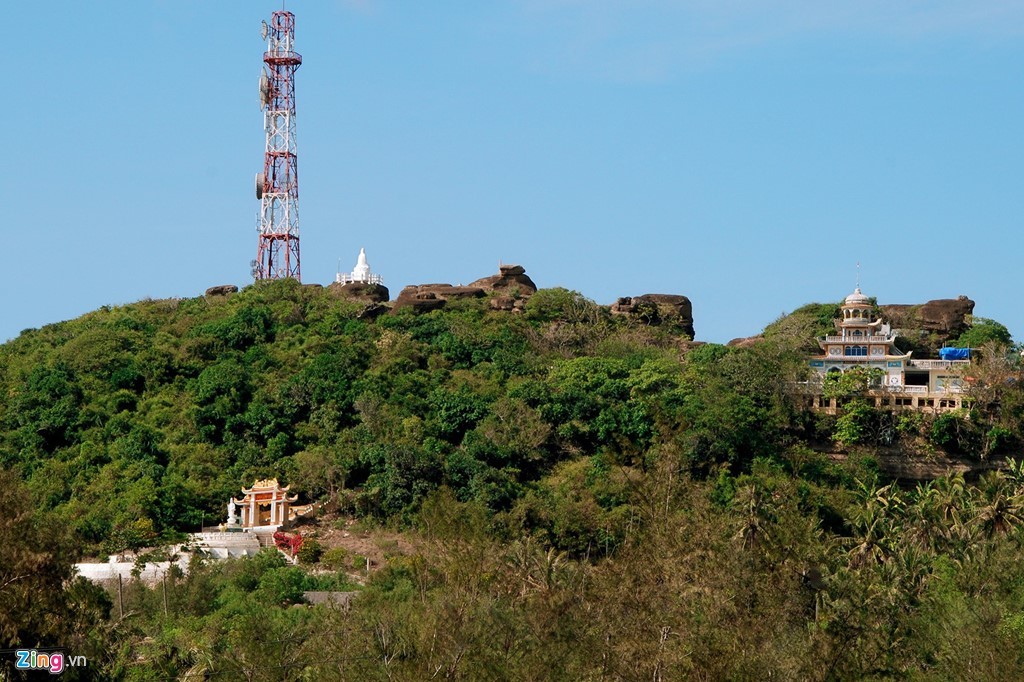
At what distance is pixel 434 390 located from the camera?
5806 cm

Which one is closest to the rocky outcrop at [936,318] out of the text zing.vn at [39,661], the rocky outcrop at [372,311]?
the rocky outcrop at [372,311]

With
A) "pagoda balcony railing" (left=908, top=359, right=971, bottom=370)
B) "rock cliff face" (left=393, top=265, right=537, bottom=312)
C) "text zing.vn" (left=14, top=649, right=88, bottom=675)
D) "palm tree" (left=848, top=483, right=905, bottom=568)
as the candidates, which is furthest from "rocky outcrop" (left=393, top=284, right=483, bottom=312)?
"text zing.vn" (left=14, top=649, right=88, bottom=675)

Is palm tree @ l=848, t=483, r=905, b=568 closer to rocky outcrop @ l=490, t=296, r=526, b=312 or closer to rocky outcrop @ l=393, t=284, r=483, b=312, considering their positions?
rocky outcrop @ l=490, t=296, r=526, b=312

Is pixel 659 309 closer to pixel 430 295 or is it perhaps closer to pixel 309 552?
pixel 430 295

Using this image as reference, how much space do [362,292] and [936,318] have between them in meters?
17.2

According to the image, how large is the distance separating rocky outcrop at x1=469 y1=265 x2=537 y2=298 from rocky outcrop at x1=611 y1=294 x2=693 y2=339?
2.94 m

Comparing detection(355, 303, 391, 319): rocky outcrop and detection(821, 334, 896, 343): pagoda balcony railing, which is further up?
detection(355, 303, 391, 319): rocky outcrop

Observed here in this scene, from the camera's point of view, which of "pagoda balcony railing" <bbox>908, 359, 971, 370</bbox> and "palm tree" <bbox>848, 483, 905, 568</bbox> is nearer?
"palm tree" <bbox>848, 483, 905, 568</bbox>

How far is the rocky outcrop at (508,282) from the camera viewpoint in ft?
221

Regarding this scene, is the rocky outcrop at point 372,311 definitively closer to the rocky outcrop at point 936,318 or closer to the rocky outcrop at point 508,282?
the rocky outcrop at point 508,282

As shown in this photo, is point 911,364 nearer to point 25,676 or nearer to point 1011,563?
point 1011,563

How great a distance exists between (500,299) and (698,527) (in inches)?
1254

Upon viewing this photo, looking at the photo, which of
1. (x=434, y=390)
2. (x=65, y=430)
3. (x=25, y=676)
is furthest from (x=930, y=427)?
(x=25, y=676)

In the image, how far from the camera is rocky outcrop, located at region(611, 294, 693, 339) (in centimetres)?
6612
